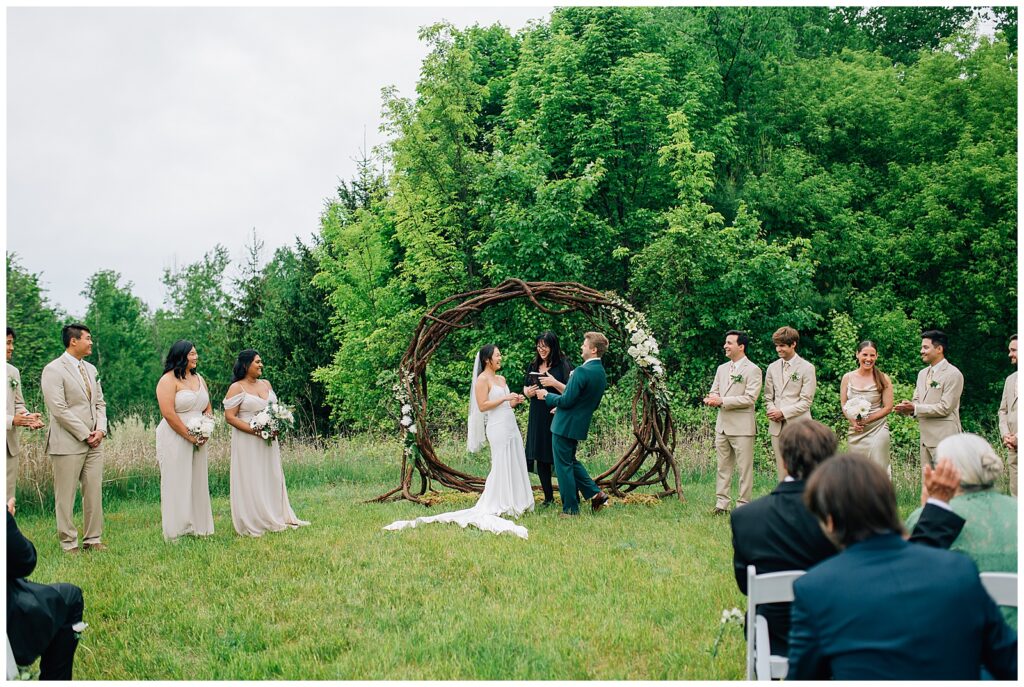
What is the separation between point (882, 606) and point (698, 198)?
2051cm

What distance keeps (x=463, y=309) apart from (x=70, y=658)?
727 centimetres

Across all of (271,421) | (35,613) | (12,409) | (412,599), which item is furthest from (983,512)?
(12,409)

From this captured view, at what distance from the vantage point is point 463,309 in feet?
36.7

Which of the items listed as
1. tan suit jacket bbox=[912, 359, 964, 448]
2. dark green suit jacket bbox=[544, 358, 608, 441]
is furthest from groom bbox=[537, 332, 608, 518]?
tan suit jacket bbox=[912, 359, 964, 448]

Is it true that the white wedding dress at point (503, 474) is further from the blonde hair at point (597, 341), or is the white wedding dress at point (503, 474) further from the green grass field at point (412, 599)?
the blonde hair at point (597, 341)

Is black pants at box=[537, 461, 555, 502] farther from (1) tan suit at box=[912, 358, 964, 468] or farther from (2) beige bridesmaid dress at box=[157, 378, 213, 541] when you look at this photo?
(1) tan suit at box=[912, 358, 964, 468]

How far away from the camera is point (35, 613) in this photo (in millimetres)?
4145

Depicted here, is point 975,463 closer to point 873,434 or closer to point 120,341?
point 873,434

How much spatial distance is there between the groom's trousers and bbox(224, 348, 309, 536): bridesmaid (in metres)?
3.23

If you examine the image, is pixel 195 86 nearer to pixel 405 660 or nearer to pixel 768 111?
pixel 768 111

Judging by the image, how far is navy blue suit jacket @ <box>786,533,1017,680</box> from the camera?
8.58 ft

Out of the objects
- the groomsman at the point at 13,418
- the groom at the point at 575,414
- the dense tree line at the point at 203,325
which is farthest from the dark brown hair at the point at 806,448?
the dense tree line at the point at 203,325

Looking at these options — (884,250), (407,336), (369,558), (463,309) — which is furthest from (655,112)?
(369,558)

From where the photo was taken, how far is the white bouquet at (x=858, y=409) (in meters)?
8.62
